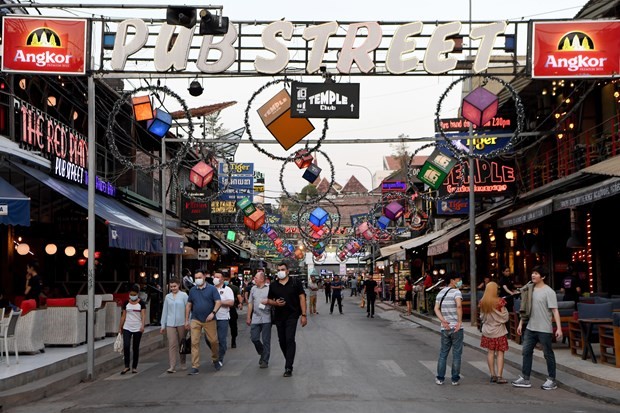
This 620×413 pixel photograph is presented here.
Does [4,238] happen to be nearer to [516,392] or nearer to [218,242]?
[516,392]

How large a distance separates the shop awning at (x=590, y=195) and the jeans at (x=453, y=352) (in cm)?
559

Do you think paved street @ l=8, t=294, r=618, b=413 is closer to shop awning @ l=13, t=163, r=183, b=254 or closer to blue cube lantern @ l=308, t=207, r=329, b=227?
shop awning @ l=13, t=163, r=183, b=254

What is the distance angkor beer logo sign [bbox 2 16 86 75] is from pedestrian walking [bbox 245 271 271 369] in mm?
5545

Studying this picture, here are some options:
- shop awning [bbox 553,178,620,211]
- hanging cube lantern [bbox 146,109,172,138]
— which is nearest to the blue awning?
hanging cube lantern [bbox 146,109,172,138]

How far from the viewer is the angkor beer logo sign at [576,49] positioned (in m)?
15.6

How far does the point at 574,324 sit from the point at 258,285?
6.53 m

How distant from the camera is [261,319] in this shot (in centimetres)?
1545

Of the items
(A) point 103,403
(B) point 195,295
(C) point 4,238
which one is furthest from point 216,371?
(C) point 4,238

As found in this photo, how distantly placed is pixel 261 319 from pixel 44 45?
6.83 m

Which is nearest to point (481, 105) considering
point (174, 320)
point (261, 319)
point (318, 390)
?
point (261, 319)

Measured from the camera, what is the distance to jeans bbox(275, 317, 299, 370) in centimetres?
1410

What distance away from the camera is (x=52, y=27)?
15.1 m

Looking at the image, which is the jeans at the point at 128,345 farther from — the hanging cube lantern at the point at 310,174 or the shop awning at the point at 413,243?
the shop awning at the point at 413,243

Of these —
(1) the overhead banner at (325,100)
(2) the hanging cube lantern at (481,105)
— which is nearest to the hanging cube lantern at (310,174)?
(2) the hanging cube lantern at (481,105)
